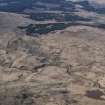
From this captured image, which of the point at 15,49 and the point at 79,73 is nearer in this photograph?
the point at 79,73

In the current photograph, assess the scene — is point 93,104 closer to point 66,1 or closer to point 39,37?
point 39,37

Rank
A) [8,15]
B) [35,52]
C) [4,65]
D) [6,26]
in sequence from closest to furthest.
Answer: [4,65] → [35,52] → [6,26] → [8,15]

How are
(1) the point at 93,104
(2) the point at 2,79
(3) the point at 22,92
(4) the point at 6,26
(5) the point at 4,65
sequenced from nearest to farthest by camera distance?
(1) the point at 93,104 < (3) the point at 22,92 < (2) the point at 2,79 < (5) the point at 4,65 < (4) the point at 6,26

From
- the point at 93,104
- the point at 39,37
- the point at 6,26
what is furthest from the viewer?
the point at 6,26

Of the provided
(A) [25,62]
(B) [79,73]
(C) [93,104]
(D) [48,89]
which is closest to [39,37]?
(A) [25,62]

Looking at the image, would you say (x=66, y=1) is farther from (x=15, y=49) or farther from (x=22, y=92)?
(x=22, y=92)

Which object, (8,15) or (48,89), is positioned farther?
(8,15)

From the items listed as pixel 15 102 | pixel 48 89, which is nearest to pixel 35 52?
pixel 48 89

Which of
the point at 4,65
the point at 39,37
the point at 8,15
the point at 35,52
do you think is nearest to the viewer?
the point at 4,65
